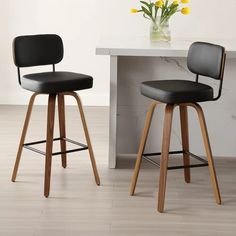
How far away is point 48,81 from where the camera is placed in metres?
3.53

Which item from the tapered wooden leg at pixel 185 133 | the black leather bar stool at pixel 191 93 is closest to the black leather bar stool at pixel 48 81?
the black leather bar stool at pixel 191 93

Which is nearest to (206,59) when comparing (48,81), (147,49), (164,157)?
(147,49)

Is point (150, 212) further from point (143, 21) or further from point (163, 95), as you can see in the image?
point (143, 21)

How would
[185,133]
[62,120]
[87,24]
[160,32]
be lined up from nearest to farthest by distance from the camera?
[185,133], [62,120], [160,32], [87,24]

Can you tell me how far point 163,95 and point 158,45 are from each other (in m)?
0.81

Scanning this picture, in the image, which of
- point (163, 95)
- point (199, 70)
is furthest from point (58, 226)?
point (199, 70)

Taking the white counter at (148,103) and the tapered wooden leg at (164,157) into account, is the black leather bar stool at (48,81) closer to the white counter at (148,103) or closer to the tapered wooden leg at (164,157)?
the white counter at (148,103)

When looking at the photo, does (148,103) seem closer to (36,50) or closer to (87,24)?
(36,50)

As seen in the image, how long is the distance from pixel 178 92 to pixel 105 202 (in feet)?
2.45

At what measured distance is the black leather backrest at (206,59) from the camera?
11.2 feet

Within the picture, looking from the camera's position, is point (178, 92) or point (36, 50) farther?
point (36, 50)

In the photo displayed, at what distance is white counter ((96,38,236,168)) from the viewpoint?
4.11m

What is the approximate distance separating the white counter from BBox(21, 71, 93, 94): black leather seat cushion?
0.39 meters

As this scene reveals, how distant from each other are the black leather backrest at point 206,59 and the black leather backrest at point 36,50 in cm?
84
